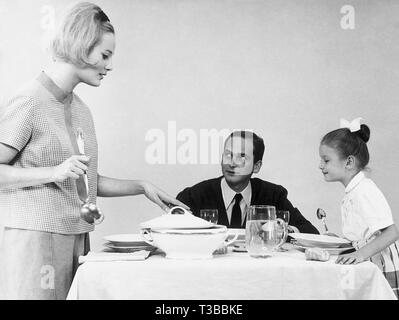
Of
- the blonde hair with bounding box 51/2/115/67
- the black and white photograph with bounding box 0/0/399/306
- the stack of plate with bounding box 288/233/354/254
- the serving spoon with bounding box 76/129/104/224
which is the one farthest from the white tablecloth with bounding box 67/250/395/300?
the black and white photograph with bounding box 0/0/399/306

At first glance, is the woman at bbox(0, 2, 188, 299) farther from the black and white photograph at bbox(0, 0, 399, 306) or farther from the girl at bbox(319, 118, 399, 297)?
the girl at bbox(319, 118, 399, 297)

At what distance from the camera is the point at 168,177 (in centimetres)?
253

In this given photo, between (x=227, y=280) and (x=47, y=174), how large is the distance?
1.83 feet

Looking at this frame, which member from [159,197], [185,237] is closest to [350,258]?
[185,237]

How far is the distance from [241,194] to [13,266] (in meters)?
1.20

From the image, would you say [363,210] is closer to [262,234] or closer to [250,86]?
[262,234]

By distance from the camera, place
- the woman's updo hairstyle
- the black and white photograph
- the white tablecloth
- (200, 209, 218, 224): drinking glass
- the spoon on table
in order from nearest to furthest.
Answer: the white tablecloth, (200, 209, 218, 224): drinking glass, the woman's updo hairstyle, the spoon on table, the black and white photograph

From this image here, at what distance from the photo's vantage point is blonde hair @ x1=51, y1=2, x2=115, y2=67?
161 cm

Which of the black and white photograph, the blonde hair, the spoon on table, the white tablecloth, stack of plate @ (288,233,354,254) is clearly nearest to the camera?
the white tablecloth

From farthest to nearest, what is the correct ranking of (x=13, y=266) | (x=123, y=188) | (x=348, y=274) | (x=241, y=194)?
(x=241, y=194)
(x=123, y=188)
(x=13, y=266)
(x=348, y=274)

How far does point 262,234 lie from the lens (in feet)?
4.44

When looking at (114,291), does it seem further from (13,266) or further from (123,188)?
(123,188)

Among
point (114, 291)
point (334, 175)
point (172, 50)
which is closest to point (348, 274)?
point (114, 291)

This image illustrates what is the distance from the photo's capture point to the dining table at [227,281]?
129cm
